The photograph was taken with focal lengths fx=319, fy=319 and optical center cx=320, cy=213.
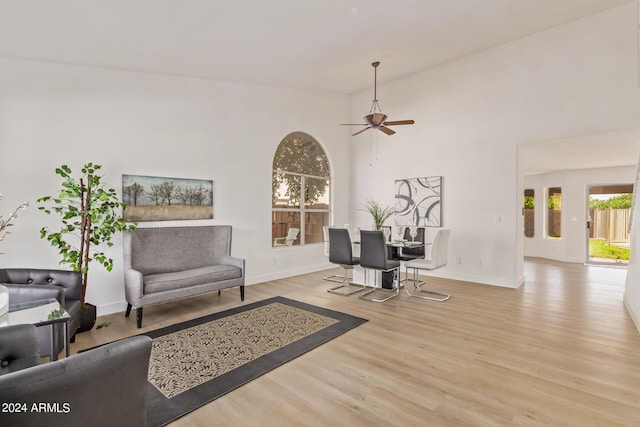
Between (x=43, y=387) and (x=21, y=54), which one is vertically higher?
(x=21, y=54)

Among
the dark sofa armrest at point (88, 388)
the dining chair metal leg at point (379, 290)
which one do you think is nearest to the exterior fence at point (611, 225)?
the dining chair metal leg at point (379, 290)

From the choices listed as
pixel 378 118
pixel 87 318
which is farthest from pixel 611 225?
pixel 87 318

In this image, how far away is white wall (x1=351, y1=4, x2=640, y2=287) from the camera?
14.4 feet

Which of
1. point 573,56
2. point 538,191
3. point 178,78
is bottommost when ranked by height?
point 538,191

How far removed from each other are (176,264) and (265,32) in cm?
317

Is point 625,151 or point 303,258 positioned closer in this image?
point 625,151

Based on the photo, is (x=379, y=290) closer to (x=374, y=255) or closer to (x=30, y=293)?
(x=374, y=255)

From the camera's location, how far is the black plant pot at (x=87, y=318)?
328cm

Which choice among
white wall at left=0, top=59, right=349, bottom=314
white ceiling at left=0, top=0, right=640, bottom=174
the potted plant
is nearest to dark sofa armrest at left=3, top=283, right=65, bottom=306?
the potted plant

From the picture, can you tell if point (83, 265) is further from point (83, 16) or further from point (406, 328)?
point (406, 328)

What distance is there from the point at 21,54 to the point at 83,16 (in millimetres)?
1029

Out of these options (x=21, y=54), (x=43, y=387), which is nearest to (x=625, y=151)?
(x=43, y=387)

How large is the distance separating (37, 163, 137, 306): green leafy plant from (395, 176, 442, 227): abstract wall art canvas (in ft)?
15.8

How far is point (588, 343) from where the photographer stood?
10.1ft
